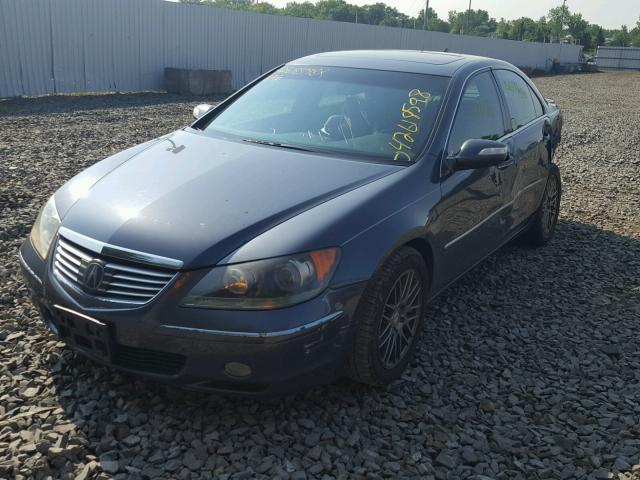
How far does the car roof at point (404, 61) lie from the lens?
170 inches

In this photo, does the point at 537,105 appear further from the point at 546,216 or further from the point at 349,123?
the point at 349,123

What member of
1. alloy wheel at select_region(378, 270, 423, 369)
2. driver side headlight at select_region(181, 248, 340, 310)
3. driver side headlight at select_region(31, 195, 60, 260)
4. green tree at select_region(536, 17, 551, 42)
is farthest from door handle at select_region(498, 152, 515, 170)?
green tree at select_region(536, 17, 551, 42)

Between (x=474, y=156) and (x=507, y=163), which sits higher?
(x=474, y=156)

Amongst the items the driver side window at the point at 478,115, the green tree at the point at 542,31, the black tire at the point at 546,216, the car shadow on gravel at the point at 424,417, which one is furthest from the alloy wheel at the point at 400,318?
the green tree at the point at 542,31

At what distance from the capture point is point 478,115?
→ 4.34 meters

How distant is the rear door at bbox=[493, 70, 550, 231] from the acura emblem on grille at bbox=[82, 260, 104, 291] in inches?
113

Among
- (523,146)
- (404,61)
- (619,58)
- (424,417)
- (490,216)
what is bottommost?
(424,417)

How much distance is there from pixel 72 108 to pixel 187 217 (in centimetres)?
1216

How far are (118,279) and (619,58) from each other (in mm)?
65634

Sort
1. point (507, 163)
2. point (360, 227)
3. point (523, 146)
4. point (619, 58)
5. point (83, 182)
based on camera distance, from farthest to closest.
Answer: point (619, 58) < point (523, 146) < point (507, 163) < point (83, 182) < point (360, 227)

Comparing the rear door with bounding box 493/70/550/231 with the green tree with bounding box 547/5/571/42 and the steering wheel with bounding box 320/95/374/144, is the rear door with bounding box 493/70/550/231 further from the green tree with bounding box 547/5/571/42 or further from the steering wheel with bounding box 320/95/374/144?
the green tree with bounding box 547/5/571/42

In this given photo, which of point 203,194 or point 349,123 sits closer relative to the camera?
point 203,194

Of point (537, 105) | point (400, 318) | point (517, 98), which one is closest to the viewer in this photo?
point (400, 318)

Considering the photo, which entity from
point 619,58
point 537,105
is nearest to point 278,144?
point 537,105
